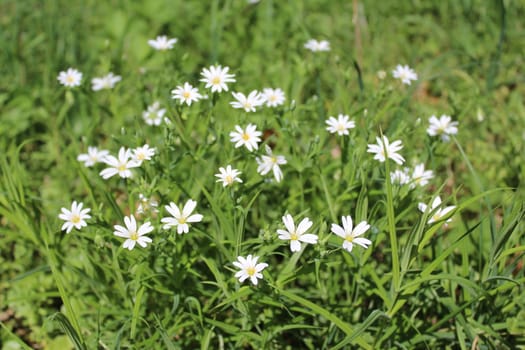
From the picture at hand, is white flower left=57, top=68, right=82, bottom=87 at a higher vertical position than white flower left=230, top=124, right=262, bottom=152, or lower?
higher

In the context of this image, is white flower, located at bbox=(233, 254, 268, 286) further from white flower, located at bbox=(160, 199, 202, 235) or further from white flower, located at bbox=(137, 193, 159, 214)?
white flower, located at bbox=(137, 193, 159, 214)

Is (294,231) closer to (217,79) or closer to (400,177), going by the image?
(400,177)

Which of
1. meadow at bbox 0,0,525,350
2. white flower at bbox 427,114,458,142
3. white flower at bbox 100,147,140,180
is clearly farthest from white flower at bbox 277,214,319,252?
white flower at bbox 427,114,458,142

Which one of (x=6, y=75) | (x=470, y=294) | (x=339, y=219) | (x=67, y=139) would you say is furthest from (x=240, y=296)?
(x=6, y=75)

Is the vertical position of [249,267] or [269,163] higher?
[269,163]

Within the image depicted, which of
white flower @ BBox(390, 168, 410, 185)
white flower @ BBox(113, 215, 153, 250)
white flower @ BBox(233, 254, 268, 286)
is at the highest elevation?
white flower @ BBox(113, 215, 153, 250)

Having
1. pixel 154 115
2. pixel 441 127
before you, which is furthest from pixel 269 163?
pixel 441 127
